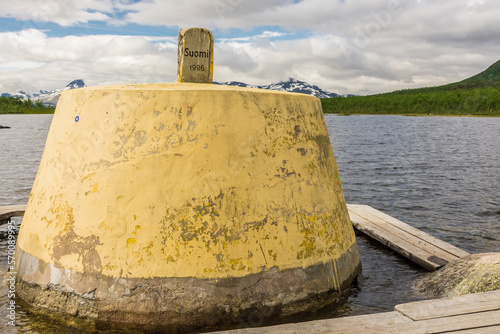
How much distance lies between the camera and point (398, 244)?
277 inches

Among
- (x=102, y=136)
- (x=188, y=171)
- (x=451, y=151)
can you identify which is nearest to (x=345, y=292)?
(x=188, y=171)

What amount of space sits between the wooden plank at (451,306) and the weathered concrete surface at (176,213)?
0.94m

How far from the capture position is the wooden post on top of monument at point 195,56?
5.16 meters

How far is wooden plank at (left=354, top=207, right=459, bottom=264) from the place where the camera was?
Result: 6402 mm

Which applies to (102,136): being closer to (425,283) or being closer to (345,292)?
(345,292)

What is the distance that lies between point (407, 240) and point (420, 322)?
3484 mm

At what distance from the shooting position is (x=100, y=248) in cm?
417

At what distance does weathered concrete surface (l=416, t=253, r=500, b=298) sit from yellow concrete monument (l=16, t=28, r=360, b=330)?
66.9 inches

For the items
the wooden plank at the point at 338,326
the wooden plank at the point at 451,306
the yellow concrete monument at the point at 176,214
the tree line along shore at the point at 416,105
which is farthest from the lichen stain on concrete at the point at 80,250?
the tree line along shore at the point at 416,105

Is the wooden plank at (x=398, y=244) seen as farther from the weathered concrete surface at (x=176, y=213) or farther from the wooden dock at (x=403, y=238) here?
the weathered concrete surface at (x=176, y=213)

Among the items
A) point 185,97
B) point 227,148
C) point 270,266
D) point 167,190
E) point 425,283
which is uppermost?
point 185,97

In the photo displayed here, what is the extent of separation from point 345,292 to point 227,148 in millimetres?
2190

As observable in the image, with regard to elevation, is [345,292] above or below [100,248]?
below

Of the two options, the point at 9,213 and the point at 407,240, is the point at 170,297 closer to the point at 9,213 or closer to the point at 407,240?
the point at 407,240
